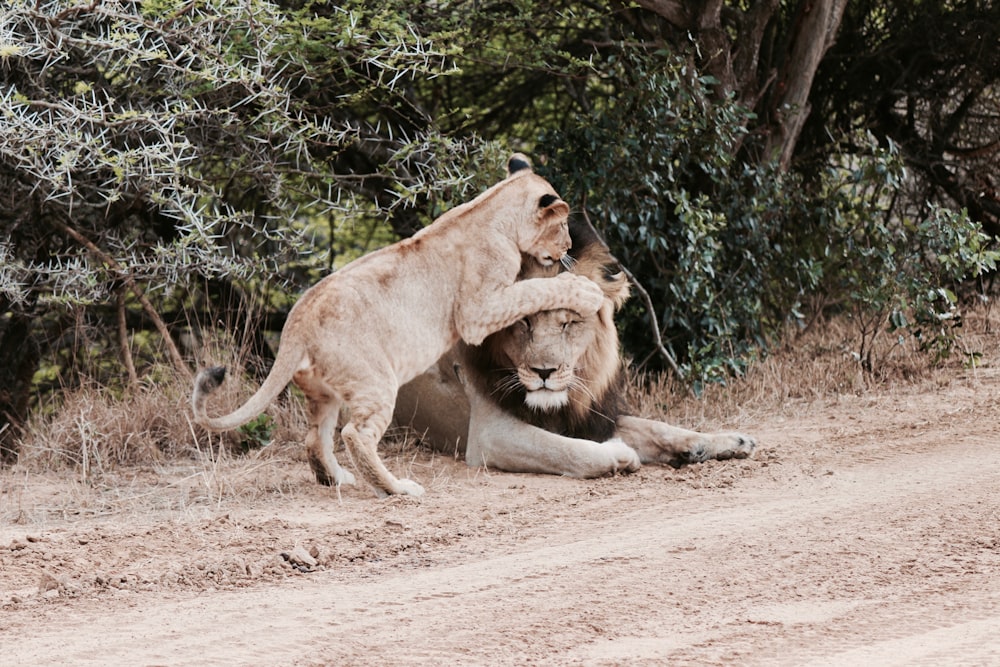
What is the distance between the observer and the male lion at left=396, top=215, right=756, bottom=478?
218 inches

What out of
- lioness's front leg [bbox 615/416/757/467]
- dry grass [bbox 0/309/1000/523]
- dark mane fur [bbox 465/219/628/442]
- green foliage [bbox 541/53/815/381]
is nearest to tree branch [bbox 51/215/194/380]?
dry grass [bbox 0/309/1000/523]

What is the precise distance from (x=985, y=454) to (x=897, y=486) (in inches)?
29.8

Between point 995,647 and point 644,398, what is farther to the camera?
point 644,398

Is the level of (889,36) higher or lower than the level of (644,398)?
higher

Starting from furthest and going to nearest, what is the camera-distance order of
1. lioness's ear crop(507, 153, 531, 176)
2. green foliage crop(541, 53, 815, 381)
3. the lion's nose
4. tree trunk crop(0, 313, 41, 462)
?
tree trunk crop(0, 313, 41, 462)
green foliage crop(541, 53, 815, 381)
lioness's ear crop(507, 153, 531, 176)
the lion's nose

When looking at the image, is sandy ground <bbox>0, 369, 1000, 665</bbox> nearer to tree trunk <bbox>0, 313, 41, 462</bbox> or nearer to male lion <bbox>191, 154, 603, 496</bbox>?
male lion <bbox>191, 154, 603, 496</bbox>

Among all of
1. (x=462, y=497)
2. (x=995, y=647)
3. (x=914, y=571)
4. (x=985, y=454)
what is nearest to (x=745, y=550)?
(x=914, y=571)

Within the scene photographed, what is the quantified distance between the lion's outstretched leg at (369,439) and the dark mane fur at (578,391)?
0.80 m

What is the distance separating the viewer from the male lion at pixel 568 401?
218 inches

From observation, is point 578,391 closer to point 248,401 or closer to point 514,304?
point 514,304

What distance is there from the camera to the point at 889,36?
9.45 meters

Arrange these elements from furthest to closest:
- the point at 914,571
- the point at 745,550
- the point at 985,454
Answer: the point at 985,454 → the point at 745,550 → the point at 914,571

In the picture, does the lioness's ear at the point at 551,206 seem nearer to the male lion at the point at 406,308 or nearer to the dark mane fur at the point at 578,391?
the male lion at the point at 406,308

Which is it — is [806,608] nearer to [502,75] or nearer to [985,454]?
[985,454]
